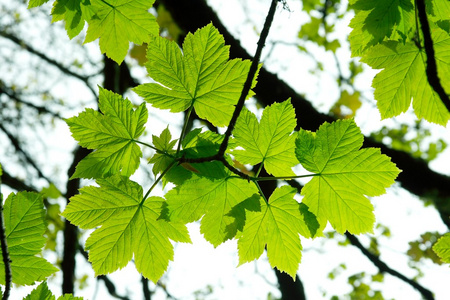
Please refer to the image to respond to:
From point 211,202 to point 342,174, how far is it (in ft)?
1.58

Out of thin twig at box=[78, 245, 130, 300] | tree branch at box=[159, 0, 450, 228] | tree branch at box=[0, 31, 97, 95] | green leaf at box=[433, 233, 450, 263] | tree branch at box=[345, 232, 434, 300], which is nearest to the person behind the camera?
green leaf at box=[433, 233, 450, 263]

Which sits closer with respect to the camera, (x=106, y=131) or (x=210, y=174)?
(x=210, y=174)

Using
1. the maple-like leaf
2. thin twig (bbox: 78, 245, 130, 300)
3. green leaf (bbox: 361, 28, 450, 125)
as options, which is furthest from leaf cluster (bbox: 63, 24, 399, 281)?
thin twig (bbox: 78, 245, 130, 300)

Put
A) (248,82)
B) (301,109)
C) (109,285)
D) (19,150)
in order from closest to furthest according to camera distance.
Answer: (248,82) < (301,109) < (109,285) < (19,150)

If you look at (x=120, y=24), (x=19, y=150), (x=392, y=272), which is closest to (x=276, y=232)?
(x=120, y=24)

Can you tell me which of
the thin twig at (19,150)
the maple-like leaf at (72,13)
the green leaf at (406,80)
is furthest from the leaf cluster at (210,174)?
the thin twig at (19,150)

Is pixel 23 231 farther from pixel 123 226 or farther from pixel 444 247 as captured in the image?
pixel 444 247

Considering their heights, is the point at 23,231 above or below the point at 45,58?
below

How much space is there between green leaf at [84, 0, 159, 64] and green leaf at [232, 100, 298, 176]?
1.86 feet

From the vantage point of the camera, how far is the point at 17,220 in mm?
1245

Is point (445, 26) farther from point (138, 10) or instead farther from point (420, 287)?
point (420, 287)

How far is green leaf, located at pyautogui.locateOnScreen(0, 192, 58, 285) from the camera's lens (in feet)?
4.08

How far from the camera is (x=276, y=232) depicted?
4.09ft

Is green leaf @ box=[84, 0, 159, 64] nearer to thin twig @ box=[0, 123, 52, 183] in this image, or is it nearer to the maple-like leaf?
the maple-like leaf
